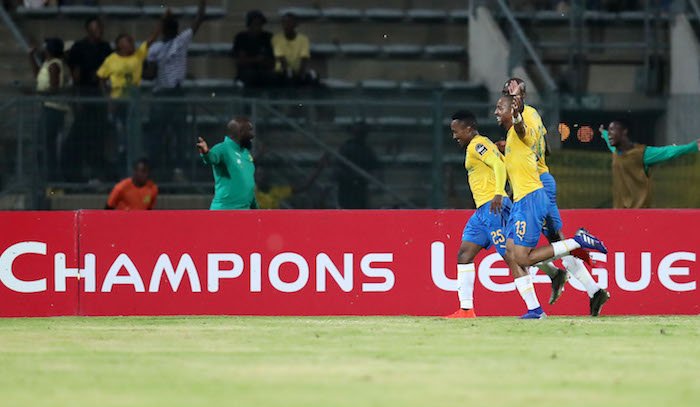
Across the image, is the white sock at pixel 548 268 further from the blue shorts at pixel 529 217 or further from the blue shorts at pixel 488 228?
the blue shorts at pixel 529 217

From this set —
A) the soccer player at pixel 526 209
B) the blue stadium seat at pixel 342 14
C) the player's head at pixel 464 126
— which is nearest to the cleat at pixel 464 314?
the soccer player at pixel 526 209

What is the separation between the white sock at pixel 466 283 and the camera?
11898 mm

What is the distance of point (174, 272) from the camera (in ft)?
42.3

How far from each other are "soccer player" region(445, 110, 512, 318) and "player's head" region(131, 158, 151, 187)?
5.32m

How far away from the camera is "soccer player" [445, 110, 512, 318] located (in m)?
11.7

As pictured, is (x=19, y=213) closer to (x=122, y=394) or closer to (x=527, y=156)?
(x=527, y=156)

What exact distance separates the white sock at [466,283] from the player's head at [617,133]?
11.1 ft

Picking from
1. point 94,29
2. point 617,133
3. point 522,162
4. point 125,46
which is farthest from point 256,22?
point 522,162

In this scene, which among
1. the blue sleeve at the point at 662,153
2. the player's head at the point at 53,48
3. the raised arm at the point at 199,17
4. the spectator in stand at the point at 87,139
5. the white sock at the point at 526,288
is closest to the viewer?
the white sock at the point at 526,288

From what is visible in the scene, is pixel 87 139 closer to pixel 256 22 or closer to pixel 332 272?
pixel 256 22

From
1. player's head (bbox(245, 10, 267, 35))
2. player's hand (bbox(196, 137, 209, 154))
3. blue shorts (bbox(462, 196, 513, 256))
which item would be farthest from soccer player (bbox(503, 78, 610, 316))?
player's head (bbox(245, 10, 267, 35))

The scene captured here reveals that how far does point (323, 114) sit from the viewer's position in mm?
16625

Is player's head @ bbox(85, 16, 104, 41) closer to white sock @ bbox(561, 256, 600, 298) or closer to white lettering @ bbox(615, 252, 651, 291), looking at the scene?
white lettering @ bbox(615, 252, 651, 291)

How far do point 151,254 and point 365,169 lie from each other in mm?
4430
